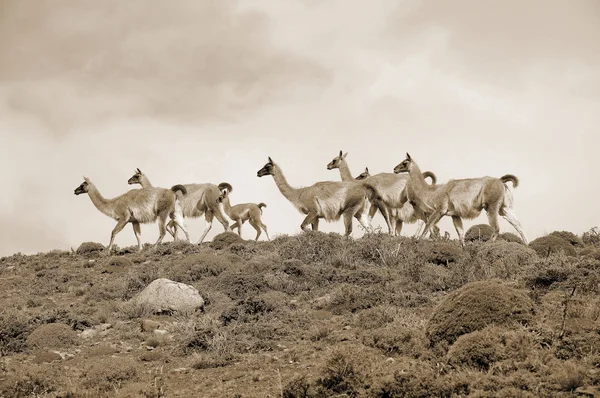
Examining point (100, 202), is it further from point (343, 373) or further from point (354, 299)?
point (343, 373)

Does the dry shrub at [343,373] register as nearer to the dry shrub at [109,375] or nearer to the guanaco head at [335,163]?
the dry shrub at [109,375]

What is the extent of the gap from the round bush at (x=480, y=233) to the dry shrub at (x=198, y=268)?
924 centimetres

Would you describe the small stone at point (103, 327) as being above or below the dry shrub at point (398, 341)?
above

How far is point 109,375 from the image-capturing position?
1012cm

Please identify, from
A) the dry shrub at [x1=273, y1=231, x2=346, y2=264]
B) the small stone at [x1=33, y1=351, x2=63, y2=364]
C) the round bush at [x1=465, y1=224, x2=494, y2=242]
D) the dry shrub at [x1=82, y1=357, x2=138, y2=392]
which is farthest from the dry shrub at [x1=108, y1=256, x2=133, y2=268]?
the round bush at [x1=465, y1=224, x2=494, y2=242]

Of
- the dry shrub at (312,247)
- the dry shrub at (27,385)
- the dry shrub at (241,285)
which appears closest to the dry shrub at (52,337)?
the dry shrub at (27,385)

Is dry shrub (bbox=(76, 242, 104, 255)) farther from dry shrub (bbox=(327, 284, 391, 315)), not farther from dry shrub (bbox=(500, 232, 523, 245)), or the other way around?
dry shrub (bbox=(500, 232, 523, 245))

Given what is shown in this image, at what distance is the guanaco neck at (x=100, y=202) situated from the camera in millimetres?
25531

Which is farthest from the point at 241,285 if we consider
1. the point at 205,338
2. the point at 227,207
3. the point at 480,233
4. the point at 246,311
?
the point at 227,207

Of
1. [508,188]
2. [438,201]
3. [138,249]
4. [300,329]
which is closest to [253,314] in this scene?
[300,329]

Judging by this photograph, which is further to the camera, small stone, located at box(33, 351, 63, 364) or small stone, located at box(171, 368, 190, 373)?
small stone, located at box(33, 351, 63, 364)

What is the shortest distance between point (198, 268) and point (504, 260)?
8291mm

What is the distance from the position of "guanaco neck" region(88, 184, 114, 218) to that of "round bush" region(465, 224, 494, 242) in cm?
1362

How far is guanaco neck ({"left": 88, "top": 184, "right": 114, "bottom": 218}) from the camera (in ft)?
83.8
